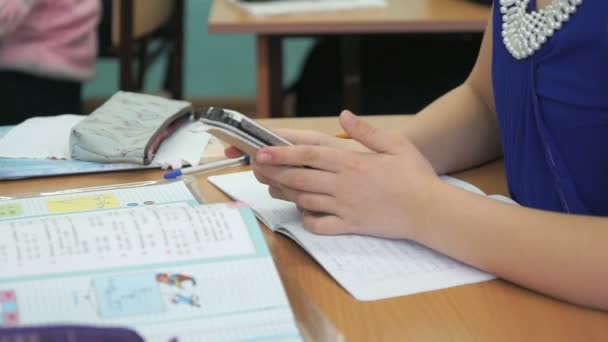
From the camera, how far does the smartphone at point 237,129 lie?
2.79 feet

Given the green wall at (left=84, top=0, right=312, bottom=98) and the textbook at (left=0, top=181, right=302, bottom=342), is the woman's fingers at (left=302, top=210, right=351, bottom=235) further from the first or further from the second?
the green wall at (left=84, top=0, right=312, bottom=98)

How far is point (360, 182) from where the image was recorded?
2.79 ft

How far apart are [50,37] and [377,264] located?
4.93ft

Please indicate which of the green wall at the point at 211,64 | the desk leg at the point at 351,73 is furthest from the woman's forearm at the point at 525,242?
the green wall at the point at 211,64

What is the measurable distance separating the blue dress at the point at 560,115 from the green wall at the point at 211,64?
8.03 ft

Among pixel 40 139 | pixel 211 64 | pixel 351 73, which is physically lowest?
pixel 211 64

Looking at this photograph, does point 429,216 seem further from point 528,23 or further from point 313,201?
point 528,23

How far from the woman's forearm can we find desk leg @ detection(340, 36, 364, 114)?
1.48 metres

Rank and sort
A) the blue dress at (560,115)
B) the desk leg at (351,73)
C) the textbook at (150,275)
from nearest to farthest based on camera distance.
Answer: the textbook at (150,275) → the blue dress at (560,115) → the desk leg at (351,73)

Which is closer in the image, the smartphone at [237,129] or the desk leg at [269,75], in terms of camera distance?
the smartphone at [237,129]

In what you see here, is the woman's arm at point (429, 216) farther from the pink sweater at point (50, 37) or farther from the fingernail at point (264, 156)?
the pink sweater at point (50, 37)

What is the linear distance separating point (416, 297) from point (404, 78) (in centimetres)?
167

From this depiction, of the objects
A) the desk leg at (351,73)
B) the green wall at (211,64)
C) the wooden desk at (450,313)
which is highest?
the wooden desk at (450,313)

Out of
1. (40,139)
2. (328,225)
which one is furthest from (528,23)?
(40,139)
